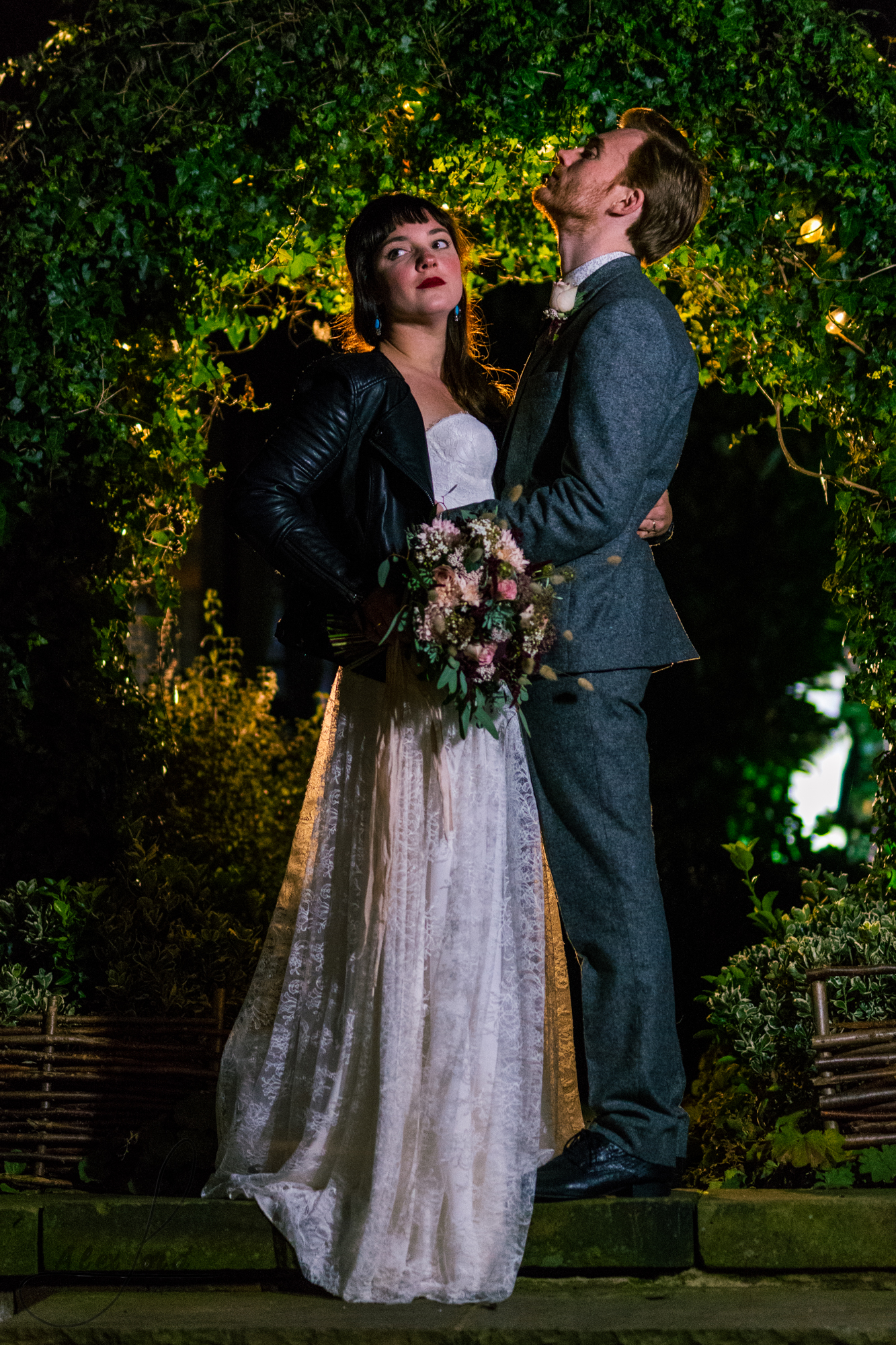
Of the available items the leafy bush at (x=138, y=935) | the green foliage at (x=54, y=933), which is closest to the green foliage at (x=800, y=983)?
the leafy bush at (x=138, y=935)

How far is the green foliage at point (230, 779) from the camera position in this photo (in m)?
5.27

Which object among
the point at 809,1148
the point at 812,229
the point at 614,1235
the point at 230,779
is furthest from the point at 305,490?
the point at 230,779

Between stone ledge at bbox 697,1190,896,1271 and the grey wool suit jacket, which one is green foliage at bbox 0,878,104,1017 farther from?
stone ledge at bbox 697,1190,896,1271

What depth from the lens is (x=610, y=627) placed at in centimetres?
278

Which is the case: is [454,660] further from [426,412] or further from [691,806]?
[691,806]

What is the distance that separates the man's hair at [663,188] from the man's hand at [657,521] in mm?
582

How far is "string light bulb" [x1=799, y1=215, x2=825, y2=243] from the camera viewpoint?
338 cm

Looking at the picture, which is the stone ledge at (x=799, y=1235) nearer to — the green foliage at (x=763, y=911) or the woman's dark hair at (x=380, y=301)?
A: the green foliage at (x=763, y=911)

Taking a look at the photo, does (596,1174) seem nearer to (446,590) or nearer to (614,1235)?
(614,1235)

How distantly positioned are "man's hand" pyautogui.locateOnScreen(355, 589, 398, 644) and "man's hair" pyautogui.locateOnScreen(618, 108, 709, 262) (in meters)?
1.07

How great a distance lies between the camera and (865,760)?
24.0ft

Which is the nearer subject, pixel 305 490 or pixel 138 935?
pixel 305 490

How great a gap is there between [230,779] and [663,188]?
360 cm

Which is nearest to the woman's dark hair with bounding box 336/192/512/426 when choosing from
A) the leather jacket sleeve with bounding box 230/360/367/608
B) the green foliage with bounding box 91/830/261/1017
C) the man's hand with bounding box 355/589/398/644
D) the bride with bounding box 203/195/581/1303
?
the bride with bounding box 203/195/581/1303
